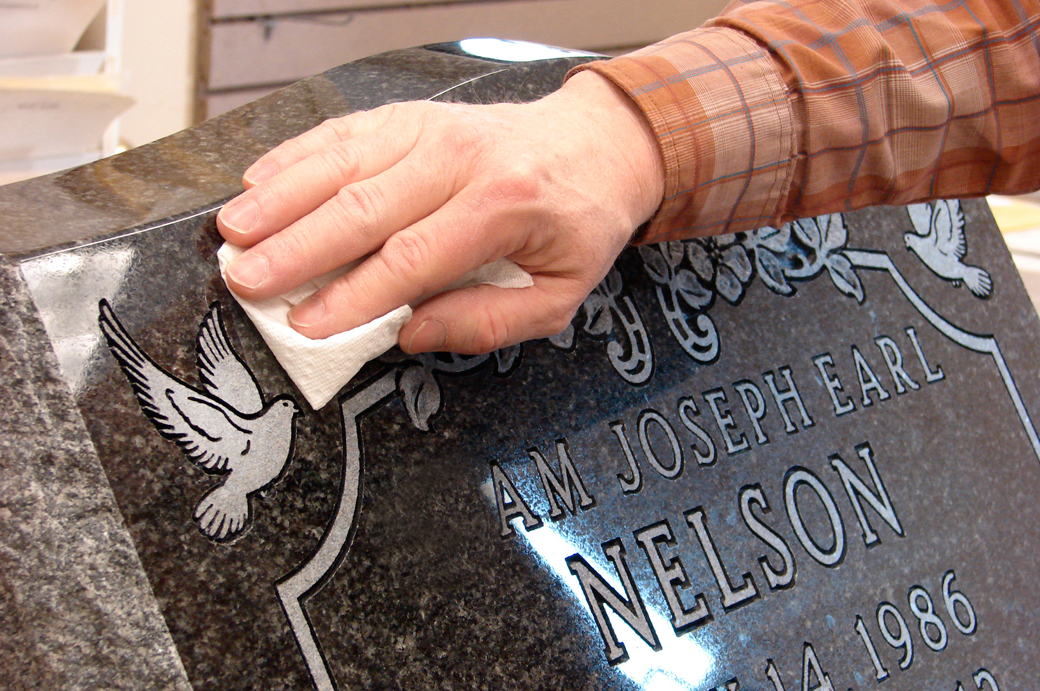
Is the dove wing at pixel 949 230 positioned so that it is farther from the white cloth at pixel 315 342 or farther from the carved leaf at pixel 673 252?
the white cloth at pixel 315 342

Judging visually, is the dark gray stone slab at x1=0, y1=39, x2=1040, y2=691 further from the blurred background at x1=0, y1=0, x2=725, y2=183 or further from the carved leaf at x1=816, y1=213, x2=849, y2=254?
the blurred background at x1=0, y1=0, x2=725, y2=183

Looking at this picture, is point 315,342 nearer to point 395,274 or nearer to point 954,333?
point 395,274

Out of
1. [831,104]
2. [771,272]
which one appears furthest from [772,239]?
[831,104]

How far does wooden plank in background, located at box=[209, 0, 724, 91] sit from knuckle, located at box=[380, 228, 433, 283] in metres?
2.27

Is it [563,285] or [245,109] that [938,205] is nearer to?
[563,285]

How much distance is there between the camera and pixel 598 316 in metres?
1.02

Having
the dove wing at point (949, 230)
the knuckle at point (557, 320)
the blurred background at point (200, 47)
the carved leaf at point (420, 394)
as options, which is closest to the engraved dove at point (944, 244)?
→ the dove wing at point (949, 230)

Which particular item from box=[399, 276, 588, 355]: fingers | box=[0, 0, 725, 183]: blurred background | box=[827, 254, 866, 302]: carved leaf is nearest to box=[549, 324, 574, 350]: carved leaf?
box=[399, 276, 588, 355]: fingers

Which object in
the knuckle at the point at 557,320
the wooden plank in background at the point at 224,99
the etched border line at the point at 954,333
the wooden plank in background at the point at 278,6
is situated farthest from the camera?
the wooden plank in background at the point at 224,99

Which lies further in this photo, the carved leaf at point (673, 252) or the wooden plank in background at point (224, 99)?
the wooden plank in background at point (224, 99)

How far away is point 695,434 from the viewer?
1.04 metres

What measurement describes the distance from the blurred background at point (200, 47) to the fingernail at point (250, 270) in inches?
57.4

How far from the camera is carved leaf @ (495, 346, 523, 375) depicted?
0.92 metres

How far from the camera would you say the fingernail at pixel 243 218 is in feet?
2.36
